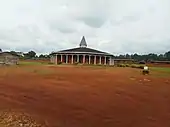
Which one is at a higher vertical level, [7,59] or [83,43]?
[83,43]

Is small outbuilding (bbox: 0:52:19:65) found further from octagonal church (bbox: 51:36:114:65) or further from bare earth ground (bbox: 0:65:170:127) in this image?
bare earth ground (bbox: 0:65:170:127)

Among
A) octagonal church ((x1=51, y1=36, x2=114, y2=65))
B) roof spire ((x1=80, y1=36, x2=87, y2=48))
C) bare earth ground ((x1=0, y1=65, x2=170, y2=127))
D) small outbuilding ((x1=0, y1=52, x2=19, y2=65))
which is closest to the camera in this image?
bare earth ground ((x1=0, y1=65, x2=170, y2=127))

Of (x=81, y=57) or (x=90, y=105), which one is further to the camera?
(x=81, y=57)

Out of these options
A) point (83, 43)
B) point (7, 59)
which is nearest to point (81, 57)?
point (83, 43)

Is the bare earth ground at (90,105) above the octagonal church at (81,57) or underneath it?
underneath

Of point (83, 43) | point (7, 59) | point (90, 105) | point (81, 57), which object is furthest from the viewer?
point (83, 43)

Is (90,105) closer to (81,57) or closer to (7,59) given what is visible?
(7,59)

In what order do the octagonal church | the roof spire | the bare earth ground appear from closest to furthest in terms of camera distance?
1. the bare earth ground
2. the octagonal church
3. the roof spire

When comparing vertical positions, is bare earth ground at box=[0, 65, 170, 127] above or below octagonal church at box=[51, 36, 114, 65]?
below

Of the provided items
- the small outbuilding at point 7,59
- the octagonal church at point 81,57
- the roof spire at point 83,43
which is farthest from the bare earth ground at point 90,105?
the roof spire at point 83,43

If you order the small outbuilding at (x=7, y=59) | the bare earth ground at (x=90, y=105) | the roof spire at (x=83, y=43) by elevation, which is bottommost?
the bare earth ground at (x=90, y=105)

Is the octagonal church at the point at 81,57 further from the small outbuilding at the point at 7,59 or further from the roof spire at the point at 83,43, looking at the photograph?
the small outbuilding at the point at 7,59

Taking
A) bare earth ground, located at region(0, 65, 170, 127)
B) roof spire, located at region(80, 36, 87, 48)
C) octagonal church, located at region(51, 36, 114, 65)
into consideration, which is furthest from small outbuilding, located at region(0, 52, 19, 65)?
bare earth ground, located at region(0, 65, 170, 127)

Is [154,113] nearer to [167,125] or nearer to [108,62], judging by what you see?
[167,125]
